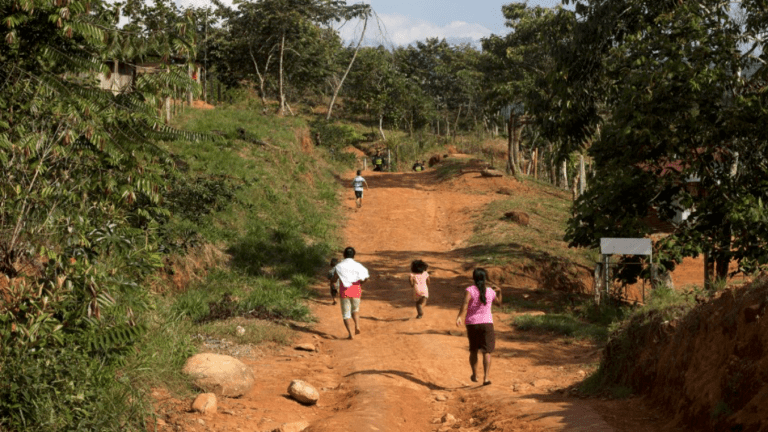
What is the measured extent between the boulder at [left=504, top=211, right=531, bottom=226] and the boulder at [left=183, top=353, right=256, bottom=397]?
16.6 meters

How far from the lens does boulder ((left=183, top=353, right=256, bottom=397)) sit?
8.57 m

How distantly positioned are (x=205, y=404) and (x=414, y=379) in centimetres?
329

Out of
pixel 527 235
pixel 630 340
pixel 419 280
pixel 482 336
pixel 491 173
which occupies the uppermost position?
pixel 491 173

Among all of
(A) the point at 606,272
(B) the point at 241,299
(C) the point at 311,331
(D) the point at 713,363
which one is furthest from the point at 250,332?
(A) the point at 606,272

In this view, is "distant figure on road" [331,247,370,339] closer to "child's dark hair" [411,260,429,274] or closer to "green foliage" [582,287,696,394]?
"child's dark hair" [411,260,429,274]

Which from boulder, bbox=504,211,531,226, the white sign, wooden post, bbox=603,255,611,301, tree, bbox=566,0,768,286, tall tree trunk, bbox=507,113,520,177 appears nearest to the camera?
the white sign

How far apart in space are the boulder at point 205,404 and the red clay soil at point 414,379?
79mm

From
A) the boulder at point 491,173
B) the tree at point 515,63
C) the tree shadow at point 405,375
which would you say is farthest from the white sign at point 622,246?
the boulder at point 491,173

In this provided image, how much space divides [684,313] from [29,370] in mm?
6509

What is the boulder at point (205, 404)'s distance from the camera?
785 cm

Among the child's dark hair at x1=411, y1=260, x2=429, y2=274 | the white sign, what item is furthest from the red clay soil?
the white sign

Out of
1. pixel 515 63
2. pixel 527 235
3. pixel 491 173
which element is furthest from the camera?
pixel 515 63

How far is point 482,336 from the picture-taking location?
964cm

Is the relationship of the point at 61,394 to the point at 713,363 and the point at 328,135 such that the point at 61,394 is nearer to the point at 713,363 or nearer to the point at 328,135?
the point at 713,363
